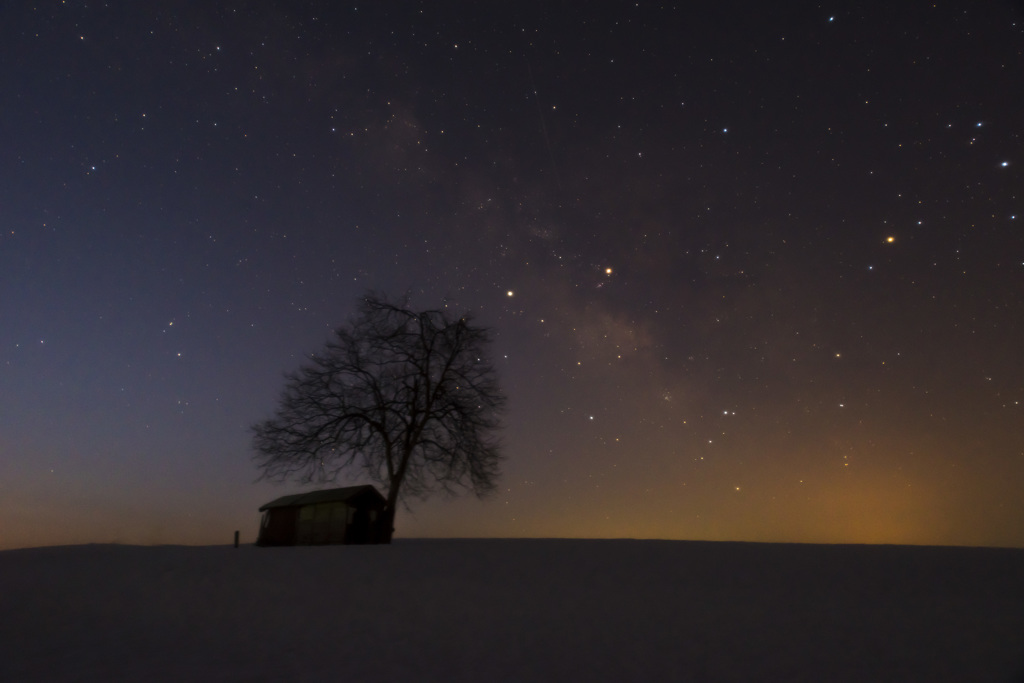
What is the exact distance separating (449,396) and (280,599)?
40.5ft

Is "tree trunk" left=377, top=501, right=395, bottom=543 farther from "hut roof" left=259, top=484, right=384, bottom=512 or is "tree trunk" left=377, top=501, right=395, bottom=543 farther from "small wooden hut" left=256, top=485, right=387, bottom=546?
"hut roof" left=259, top=484, right=384, bottom=512

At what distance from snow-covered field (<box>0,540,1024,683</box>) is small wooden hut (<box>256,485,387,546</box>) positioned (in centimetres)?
660

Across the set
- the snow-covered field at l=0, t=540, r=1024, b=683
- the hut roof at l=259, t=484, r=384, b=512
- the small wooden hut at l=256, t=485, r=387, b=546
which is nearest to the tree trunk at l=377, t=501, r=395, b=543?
the small wooden hut at l=256, t=485, r=387, b=546

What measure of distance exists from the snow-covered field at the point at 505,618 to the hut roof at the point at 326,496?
6.65 m

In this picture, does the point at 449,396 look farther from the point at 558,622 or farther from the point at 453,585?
the point at 558,622

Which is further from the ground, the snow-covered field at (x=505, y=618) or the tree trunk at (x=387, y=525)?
the tree trunk at (x=387, y=525)

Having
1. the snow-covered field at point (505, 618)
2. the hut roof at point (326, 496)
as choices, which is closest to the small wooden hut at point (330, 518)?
the hut roof at point (326, 496)

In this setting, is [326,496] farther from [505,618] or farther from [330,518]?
[505,618]

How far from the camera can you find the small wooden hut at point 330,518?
23.2 metres

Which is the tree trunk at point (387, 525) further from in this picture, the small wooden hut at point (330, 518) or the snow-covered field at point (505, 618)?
the snow-covered field at point (505, 618)

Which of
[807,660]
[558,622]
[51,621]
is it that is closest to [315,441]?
[51,621]

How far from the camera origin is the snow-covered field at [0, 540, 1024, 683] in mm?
7504

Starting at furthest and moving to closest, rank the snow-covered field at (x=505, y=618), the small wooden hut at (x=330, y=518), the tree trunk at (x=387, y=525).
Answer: the small wooden hut at (x=330, y=518), the tree trunk at (x=387, y=525), the snow-covered field at (x=505, y=618)

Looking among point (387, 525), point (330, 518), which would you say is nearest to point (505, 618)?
point (387, 525)
